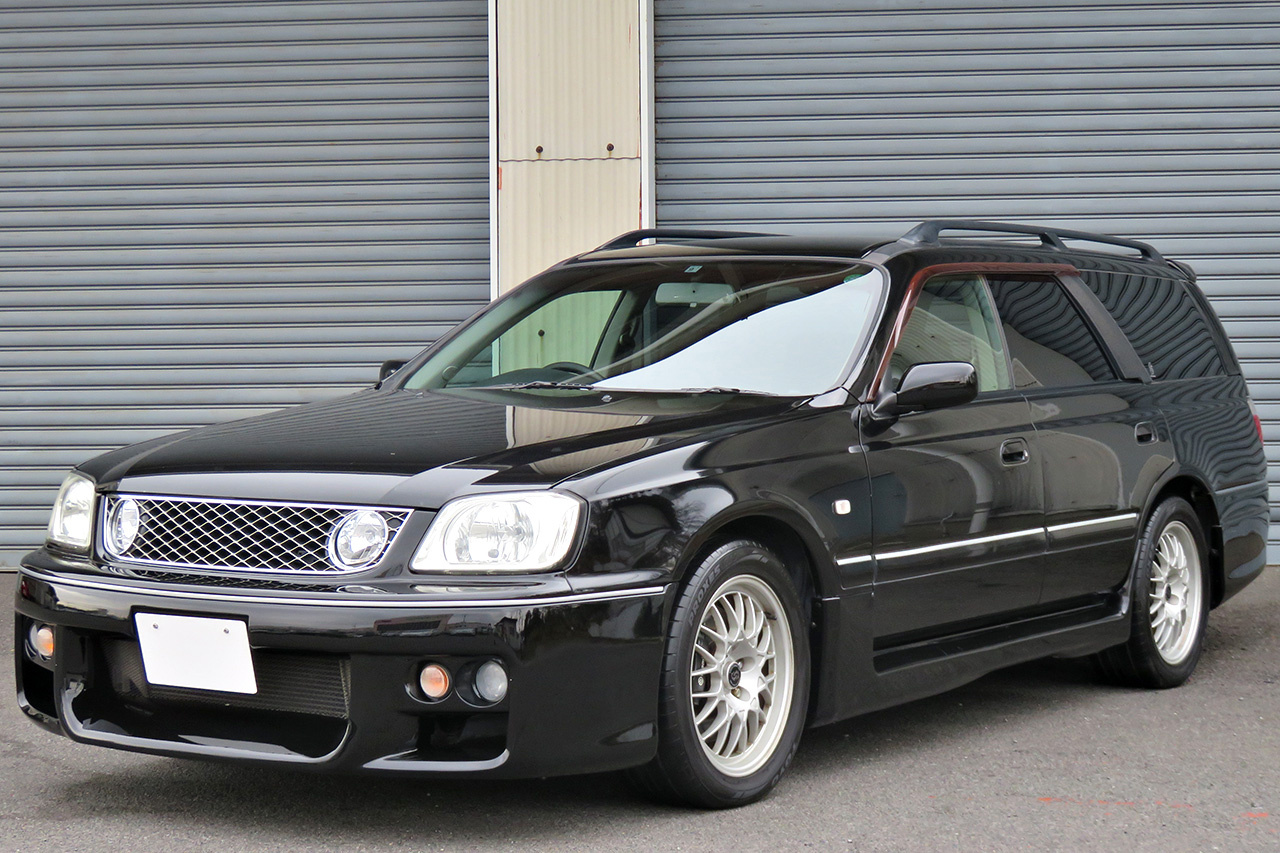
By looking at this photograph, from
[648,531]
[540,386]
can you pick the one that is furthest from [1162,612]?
[648,531]

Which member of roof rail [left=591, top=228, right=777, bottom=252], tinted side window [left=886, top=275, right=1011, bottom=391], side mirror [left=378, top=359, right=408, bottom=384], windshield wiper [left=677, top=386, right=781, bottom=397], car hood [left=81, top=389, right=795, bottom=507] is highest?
roof rail [left=591, top=228, right=777, bottom=252]

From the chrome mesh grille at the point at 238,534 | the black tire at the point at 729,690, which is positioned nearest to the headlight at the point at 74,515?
the chrome mesh grille at the point at 238,534

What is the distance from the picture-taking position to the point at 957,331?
4906mm

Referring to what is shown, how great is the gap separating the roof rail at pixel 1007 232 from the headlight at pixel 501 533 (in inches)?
77.1

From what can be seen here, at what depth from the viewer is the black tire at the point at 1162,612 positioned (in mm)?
5492

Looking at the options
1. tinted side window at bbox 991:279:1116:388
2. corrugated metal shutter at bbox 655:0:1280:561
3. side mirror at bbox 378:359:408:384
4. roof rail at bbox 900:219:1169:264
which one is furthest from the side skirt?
corrugated metal shutter at bbox 655:0:1280:561

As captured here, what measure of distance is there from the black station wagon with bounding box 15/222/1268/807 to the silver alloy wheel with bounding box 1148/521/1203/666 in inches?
1.3

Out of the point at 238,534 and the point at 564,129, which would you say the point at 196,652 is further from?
the point at 564,129

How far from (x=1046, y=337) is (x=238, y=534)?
2932 millimetres

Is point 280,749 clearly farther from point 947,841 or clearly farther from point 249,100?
point 249,100

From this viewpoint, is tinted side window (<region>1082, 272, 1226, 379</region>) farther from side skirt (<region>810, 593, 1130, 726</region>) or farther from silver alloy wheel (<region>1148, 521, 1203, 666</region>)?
side skirt (<region>810, 593, 1130, 726</region>)

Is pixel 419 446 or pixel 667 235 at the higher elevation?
pixel 667 235

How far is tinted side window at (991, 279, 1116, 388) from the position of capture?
201 inches

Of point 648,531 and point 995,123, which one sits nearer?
point 648,531
